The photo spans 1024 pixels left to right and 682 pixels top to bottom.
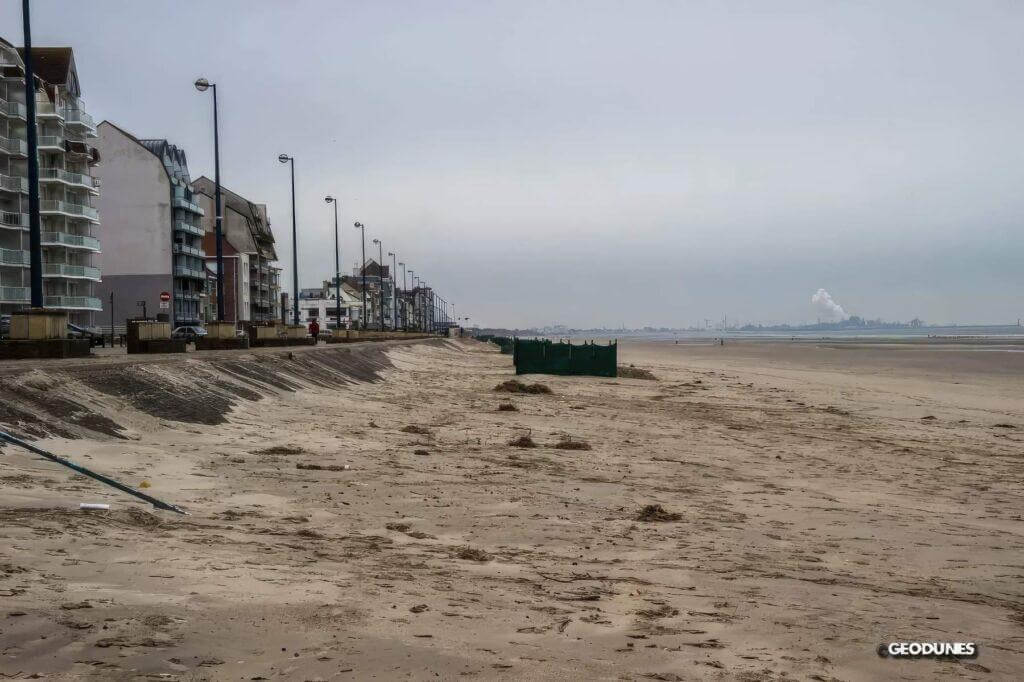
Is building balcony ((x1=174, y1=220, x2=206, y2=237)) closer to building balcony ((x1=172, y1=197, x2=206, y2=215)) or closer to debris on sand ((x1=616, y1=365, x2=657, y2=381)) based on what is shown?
building balcony ((x1=172, y1=197, x2=206, y2=215))

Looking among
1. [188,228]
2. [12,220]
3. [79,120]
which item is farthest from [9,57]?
[188,228]

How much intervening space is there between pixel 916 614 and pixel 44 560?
5.81 meters

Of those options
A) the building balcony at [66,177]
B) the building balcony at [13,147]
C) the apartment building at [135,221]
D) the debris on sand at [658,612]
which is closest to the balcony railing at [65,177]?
the building balcony at [66,177]

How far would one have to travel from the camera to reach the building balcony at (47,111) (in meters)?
73.9

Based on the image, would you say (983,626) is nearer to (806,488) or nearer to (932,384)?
(806,488)

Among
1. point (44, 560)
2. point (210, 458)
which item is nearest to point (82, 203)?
point (210, 458)

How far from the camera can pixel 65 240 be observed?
2977 inches

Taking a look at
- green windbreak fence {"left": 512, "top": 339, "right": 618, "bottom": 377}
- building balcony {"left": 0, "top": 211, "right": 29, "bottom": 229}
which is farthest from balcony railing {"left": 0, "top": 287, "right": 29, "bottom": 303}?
green windbreak fence {"left": 512, "top": 339, "right": 618, "bottom": 377}

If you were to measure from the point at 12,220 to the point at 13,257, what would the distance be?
2871mm

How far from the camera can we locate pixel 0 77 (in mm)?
67812

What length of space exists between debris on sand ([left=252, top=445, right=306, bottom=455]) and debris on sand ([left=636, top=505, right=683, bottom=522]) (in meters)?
5.40

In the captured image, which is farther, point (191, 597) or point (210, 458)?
point (210, 458)

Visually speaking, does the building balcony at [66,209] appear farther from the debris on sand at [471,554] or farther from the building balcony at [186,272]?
the debris on sand at [471,554]

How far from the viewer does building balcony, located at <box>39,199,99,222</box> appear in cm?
7519
